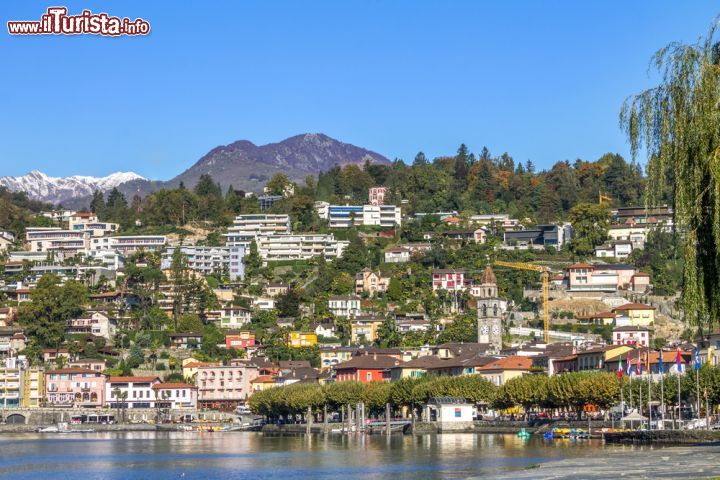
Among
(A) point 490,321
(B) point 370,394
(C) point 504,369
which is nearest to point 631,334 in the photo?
(A) point 490,321

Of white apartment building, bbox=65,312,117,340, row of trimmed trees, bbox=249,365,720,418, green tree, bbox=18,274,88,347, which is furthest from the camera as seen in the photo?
white apartment building, bbox=65,312,117,340

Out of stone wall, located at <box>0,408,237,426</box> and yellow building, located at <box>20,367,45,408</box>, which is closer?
stone wall, located at <box>0,408,237,426</box>

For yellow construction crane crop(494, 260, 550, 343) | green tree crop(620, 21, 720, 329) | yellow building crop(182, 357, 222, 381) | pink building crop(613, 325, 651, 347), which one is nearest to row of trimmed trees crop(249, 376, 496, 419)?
yellow building crop(182, 357, 222, 381)

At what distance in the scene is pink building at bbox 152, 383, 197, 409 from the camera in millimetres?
157000

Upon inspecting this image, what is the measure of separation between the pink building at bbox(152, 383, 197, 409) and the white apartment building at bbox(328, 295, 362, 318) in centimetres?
2610

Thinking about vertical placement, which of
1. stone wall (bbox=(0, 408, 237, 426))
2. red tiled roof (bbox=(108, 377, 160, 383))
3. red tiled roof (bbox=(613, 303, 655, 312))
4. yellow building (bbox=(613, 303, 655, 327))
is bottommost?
stone wall (bbox=(0, 408, 237, 426))

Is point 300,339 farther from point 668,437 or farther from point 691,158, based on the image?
point 691,158

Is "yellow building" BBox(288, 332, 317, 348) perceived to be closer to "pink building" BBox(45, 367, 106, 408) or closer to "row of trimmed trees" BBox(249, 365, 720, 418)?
"pink building" BBox(45, 367, 106, 408)

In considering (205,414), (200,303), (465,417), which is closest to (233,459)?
(465,417)

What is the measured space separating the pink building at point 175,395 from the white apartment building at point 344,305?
26.1m

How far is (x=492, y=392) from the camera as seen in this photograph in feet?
384

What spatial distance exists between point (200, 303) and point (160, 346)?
12838mm

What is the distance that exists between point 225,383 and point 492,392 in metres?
51.2

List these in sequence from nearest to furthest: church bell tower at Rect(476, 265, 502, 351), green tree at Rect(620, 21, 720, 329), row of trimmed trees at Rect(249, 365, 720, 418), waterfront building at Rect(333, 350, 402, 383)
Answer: green tree at Rect(620, 21, 720, 329), row of trimmed trees at Rect(249, 365, 720, 418), waterfront building at Rect(333, 350, 402, 383), church bell tower at Rect(476, 265, 502, 351)
